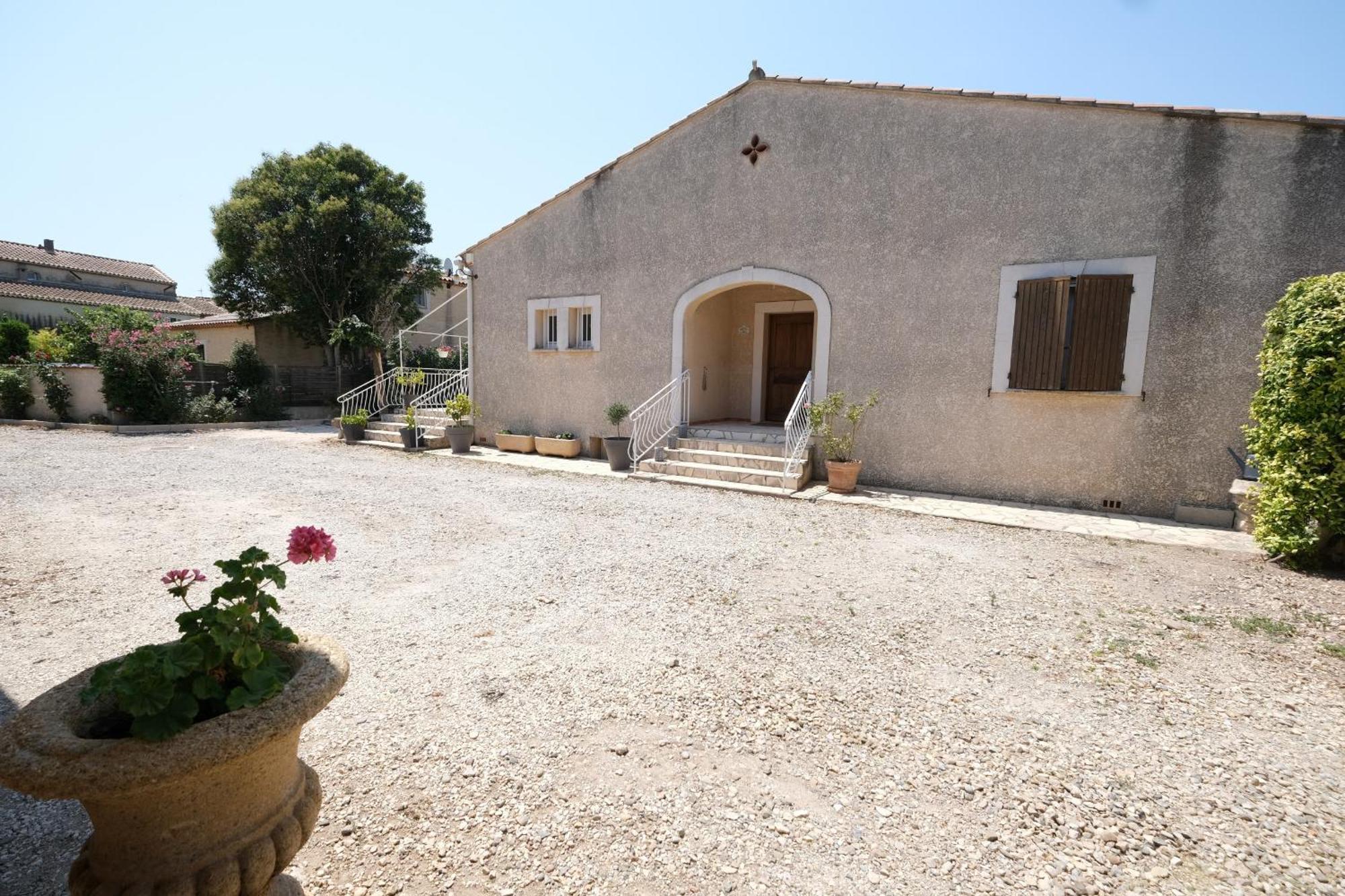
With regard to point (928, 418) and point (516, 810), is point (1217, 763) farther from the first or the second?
point (928, 418)

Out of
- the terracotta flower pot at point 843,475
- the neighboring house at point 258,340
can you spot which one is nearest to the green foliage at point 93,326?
the neighboring house at point 258,340

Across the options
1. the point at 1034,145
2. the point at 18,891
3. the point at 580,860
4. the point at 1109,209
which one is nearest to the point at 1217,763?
the point at 580,860

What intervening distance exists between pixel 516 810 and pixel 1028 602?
3.86 meters

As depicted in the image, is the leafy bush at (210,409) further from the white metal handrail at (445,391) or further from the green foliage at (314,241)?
the white metal handrail at (445,391)

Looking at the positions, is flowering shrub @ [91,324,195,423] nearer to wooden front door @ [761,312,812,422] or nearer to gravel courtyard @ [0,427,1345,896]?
gravel courtyard @ [0,427,1345,896]

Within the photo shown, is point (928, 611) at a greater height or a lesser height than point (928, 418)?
lesser

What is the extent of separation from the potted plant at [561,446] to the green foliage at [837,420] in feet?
15.3

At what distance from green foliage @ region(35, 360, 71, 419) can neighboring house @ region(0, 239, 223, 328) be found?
10196mm

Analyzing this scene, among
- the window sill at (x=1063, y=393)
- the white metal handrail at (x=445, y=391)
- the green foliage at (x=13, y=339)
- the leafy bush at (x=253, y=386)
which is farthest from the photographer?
the green foliage at (x=13, y=339)

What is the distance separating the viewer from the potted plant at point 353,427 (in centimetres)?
1338

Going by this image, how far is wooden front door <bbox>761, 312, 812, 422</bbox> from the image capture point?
450 inches

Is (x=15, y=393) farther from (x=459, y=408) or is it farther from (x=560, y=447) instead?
(x=560, y=447)

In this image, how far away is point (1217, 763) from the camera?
8.47ft

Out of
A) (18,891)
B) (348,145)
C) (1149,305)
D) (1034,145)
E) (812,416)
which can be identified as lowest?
(18,891)
